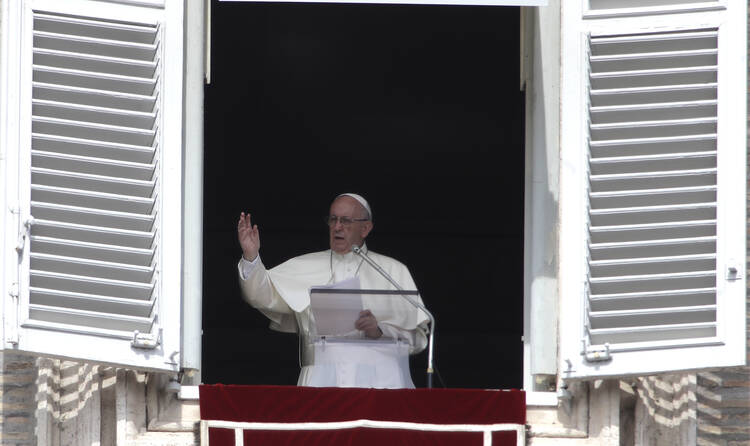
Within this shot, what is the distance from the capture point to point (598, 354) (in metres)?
6.18

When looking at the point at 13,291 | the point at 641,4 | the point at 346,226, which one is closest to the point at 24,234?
the point at 13,291

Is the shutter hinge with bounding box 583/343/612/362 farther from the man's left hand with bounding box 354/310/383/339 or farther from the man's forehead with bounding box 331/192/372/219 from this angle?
the man's forehead with bounding box 331/192/372/219

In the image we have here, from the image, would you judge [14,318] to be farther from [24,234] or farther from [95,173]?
[95,173]

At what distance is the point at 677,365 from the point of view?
619cm

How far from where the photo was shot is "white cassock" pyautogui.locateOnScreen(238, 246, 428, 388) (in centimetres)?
711

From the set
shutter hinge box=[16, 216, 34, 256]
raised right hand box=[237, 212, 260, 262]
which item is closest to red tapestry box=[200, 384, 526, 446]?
shutter hinge box=[16, 216, 34, 256]

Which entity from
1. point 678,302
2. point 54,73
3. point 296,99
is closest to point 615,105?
point 678,302

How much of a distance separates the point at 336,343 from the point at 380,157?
4.78m

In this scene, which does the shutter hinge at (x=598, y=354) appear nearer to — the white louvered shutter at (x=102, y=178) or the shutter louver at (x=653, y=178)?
the shutter louver at (x=653, y=178)

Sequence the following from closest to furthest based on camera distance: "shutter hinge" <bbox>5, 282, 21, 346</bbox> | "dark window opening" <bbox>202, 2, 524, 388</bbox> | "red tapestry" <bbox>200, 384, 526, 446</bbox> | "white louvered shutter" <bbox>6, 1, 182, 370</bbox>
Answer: "shutter hinge" <bbox>5, 282, 21, 346</bbox> → "white louvered shutter" <bbox>6, 1, 182, 370</bbox> → "red tapestry" <bbox>200, 384, 526, 446</bbox> → "dark window opening" <bbox>202, 2, 524, 388</bbox>

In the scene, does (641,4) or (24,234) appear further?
(641,4)

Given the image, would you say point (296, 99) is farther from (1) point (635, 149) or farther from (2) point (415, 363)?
(1) point (635, 149)

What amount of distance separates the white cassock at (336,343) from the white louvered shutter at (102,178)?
101 centimetres

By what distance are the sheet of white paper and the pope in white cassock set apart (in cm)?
3
